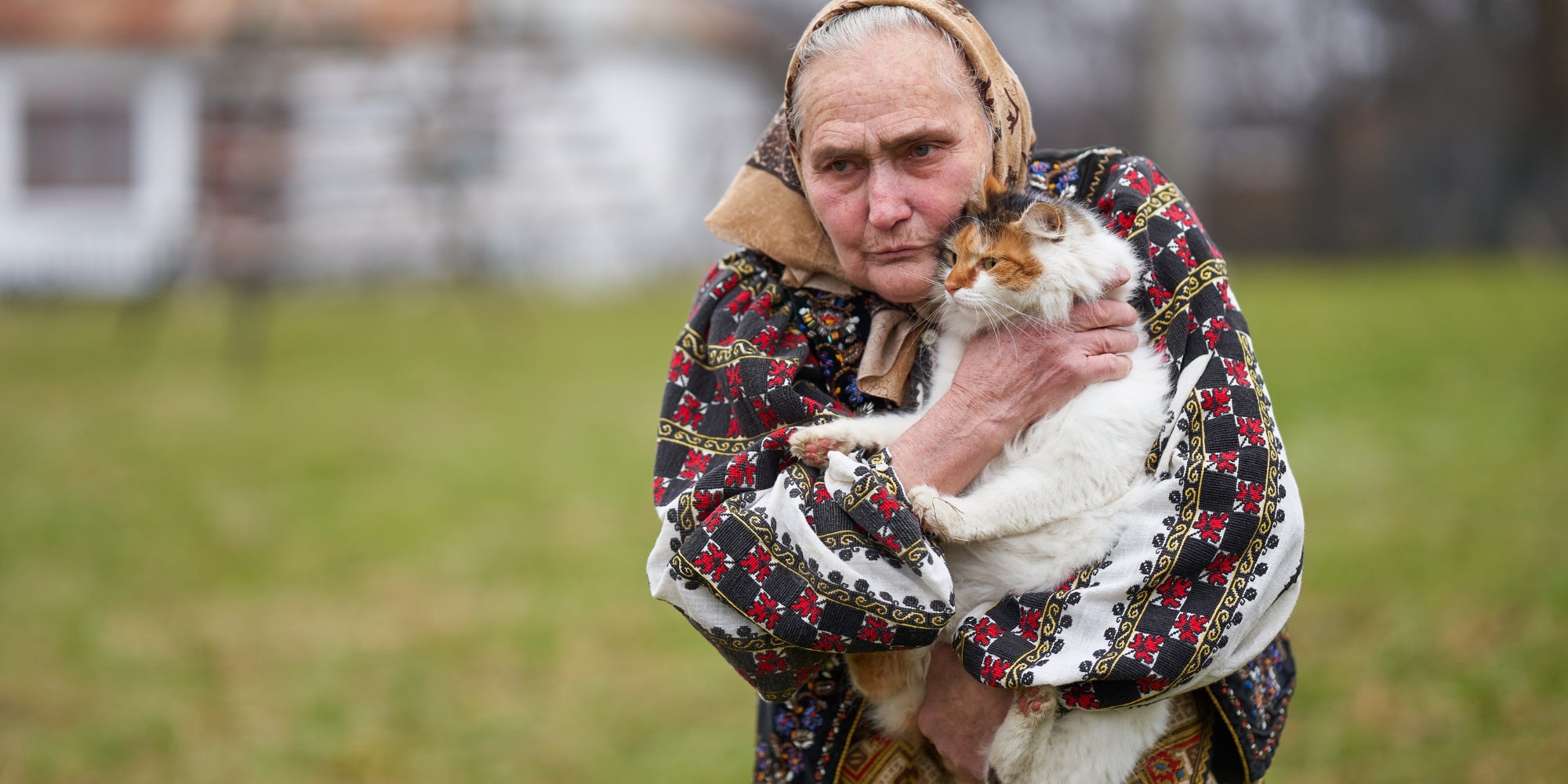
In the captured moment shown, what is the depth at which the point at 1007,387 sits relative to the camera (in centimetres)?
194

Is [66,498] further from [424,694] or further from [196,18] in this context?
[196,18]

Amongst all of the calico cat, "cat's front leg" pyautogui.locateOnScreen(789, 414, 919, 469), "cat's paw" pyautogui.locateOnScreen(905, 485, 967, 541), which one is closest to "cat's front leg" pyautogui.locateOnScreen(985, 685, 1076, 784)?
the calico cat

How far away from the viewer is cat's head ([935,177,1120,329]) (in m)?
1.89

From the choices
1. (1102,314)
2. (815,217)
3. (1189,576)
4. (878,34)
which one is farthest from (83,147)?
(1189,576)

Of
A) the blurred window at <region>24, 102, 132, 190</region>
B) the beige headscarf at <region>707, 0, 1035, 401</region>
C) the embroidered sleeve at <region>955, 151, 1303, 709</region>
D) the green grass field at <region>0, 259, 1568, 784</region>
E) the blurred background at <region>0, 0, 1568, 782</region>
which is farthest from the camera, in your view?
the blurred window at <region>24, 102, 132, 190</region>

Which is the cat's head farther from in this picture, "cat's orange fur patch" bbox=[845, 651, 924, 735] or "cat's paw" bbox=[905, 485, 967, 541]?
"cat's orange fur patch" bbox=[845, 651, 924, 735]

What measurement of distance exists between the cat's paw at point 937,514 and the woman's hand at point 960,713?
22 cm

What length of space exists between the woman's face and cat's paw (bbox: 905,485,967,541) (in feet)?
1.12

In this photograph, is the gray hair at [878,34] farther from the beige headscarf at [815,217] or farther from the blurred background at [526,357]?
the blurred background at [526,357]

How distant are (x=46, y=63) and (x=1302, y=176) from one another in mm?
20352

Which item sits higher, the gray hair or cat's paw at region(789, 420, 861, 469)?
the gray hair

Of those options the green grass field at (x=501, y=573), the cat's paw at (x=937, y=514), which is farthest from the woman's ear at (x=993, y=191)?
the green grass field at (x=501, y=573)

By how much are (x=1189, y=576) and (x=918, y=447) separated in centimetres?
45

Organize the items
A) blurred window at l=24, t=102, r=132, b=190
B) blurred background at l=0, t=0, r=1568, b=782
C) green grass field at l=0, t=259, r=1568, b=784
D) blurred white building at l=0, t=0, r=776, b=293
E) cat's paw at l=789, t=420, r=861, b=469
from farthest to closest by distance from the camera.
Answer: blurred window at l=24, t=102, r=132, b=190, blurred white building at l=0, t=0, r=776, b=293, blurred background at l=0, t=0, r=1568, b=782, green grass field at l=0, t=259, r=1568, b=784, cat's paw at l=789, t=420, r=861, b=469
